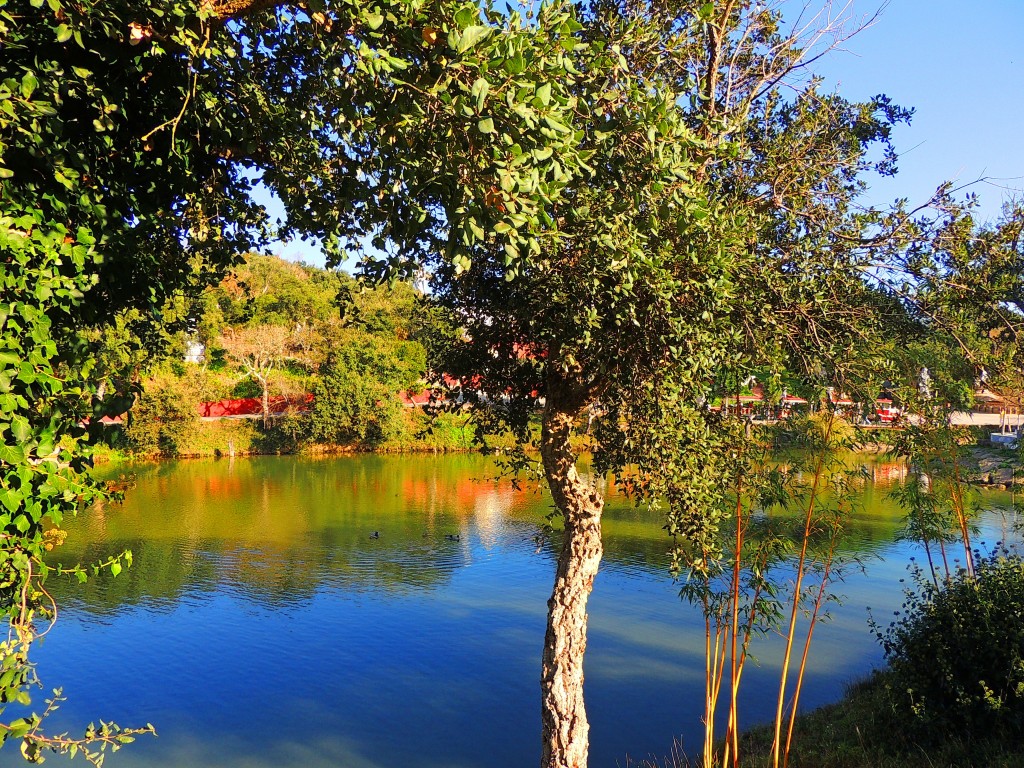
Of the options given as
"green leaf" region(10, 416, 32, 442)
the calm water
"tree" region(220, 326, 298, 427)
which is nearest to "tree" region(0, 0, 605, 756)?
"green leaf" region(10, 416, 32, 442)

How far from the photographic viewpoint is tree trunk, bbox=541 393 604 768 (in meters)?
4.95

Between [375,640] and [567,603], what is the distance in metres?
5.95

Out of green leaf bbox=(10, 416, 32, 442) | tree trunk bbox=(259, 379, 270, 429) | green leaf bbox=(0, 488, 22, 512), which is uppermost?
tree trunk bbox=(259, 379, 270, 429)

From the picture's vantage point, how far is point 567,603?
5105 millimetres

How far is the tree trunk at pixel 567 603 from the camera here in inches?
195

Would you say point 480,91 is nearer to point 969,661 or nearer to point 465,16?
point 465,16

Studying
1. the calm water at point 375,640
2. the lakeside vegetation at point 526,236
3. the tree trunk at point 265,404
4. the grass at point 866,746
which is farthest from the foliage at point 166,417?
the grass at point 866,746

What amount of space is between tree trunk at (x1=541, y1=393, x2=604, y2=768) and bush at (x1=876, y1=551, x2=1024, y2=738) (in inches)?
125

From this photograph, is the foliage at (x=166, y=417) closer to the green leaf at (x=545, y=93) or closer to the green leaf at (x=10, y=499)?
the green leaf at (x=10, y=499)

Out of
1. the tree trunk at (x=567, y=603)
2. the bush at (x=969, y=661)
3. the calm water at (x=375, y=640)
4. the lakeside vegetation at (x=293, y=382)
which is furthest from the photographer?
the lakeside vegetation at (x=293, y=382)

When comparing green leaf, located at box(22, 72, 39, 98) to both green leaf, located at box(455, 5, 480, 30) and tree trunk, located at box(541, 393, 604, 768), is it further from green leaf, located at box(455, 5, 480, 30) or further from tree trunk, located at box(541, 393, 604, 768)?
tree trunk, located at box(541, 393, 604, 768)

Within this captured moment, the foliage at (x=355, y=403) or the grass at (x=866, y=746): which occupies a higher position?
the foliage at (x=355, y=403)

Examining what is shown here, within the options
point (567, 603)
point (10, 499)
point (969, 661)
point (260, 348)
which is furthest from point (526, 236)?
point (260, 348)

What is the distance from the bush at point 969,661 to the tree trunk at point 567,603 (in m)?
3.17
